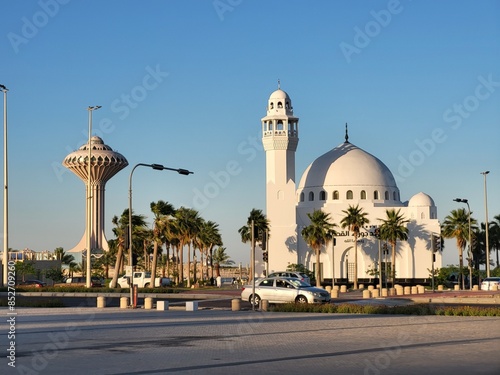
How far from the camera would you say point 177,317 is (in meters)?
32.3

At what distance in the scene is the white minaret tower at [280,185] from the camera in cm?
10225

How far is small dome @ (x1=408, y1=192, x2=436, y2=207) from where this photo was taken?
105 m

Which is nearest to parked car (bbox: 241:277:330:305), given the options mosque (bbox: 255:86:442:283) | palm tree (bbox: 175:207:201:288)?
palm tree (bbox: 175:207:201:288)

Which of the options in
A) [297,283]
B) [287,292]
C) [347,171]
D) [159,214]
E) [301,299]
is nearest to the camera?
[301,299]

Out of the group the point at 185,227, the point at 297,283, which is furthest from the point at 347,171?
the point at 297,283

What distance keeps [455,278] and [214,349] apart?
282 feet

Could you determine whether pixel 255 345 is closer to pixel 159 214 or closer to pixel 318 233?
pixel 159 214

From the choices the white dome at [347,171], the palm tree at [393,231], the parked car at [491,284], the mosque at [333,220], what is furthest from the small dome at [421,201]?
the parked car at [491,284]

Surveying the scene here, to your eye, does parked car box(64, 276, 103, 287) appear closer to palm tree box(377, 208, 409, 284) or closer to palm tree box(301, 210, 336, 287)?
palm tree box(301, 210, 336, 287)

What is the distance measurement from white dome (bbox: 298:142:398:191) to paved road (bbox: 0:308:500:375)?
77.5m

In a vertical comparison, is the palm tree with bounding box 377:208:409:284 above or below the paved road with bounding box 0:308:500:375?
above

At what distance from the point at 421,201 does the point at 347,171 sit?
9.76 m

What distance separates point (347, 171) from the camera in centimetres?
10856

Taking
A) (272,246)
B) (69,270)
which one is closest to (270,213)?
(272,246)
